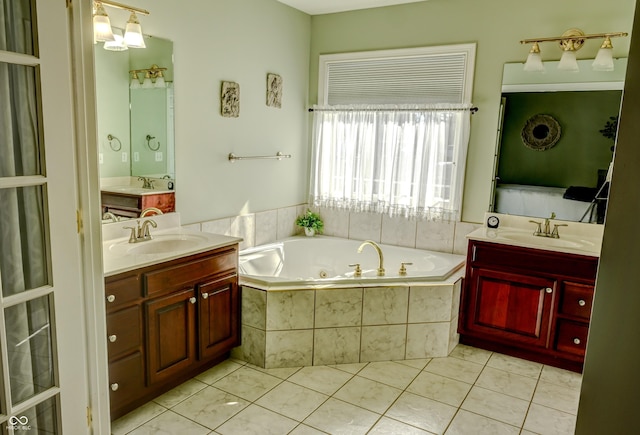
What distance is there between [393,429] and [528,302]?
136 cm

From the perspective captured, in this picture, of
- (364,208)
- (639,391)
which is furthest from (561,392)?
(639,391)

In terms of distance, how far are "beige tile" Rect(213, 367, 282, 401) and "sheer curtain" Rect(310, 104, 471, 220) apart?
186 cm

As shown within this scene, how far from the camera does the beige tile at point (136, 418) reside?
2.31m

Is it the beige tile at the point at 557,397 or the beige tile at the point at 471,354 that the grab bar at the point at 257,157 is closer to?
the beige tile at the point at 471,354

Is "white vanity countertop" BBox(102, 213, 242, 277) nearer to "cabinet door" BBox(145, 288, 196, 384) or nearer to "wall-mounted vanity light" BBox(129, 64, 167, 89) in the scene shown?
"cabinet door" BBox(145, 288, 196, 384)

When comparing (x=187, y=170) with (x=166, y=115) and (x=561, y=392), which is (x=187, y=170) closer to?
(x=166, y=115)

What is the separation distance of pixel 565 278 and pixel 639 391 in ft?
8.45

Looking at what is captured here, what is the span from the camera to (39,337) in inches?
64.9

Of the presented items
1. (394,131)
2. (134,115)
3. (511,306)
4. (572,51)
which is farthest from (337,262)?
(572,51)

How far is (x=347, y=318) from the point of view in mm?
3061

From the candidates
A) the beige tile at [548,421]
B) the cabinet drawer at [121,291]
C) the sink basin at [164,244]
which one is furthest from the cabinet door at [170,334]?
the beige tile at [548,421]

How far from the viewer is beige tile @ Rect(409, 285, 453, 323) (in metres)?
3.13

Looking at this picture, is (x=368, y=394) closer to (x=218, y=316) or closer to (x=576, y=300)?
(x=218, y=316)

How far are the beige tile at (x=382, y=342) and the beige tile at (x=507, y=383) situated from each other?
1.75 ft
